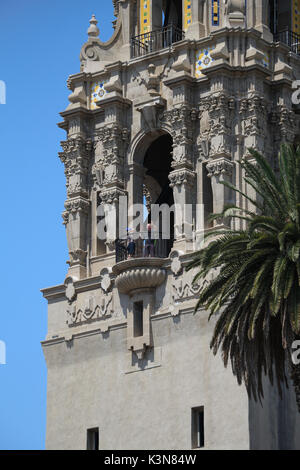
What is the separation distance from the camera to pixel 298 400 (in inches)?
2820

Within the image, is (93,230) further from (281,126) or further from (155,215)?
(281,126)

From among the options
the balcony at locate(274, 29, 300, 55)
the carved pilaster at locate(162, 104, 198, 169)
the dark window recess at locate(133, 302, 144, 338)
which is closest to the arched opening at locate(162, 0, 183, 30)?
the balcony at locate(274, 29, 300, 55)

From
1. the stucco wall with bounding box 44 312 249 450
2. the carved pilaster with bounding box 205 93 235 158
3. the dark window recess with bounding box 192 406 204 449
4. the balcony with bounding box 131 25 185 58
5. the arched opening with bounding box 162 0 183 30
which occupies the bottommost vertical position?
the dark window recess with bounding box 192 406 204 449

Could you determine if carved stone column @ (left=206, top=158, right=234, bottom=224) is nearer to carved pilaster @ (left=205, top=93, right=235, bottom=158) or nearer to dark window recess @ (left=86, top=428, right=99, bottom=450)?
carved pilaster @ (left=205, top=93, right=235, bottom=158)

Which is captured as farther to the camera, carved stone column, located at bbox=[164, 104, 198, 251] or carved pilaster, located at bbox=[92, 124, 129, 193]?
carved pilaster, located at bbox=[92, 124, 129, 193]

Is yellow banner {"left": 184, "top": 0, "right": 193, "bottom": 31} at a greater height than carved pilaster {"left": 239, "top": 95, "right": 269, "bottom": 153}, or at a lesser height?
greater

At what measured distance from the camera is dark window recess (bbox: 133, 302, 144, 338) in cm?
8019

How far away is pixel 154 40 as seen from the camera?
8506cm

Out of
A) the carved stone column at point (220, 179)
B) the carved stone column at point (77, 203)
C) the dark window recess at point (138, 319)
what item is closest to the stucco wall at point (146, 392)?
the dark window recess at point (138, 319)

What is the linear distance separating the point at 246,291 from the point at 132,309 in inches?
385

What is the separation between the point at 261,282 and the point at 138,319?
33.9ft

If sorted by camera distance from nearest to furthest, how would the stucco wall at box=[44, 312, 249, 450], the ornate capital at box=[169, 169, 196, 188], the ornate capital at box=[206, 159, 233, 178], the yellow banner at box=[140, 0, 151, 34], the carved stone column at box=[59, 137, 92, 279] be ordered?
the stucco wall at box=[44, 312, 249, 450] < the ornate capital at box=[206, 159, 233, 178] < the ornate capital at box=[169, 169, 196, 188] < the carved stone column at box=[59, 137, 92, 279] < the yellow banner at box=[140, 0, 151, 34]

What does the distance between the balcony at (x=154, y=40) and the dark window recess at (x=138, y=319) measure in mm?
11145

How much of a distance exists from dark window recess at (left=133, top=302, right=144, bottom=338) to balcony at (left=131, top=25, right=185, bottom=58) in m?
11.1
